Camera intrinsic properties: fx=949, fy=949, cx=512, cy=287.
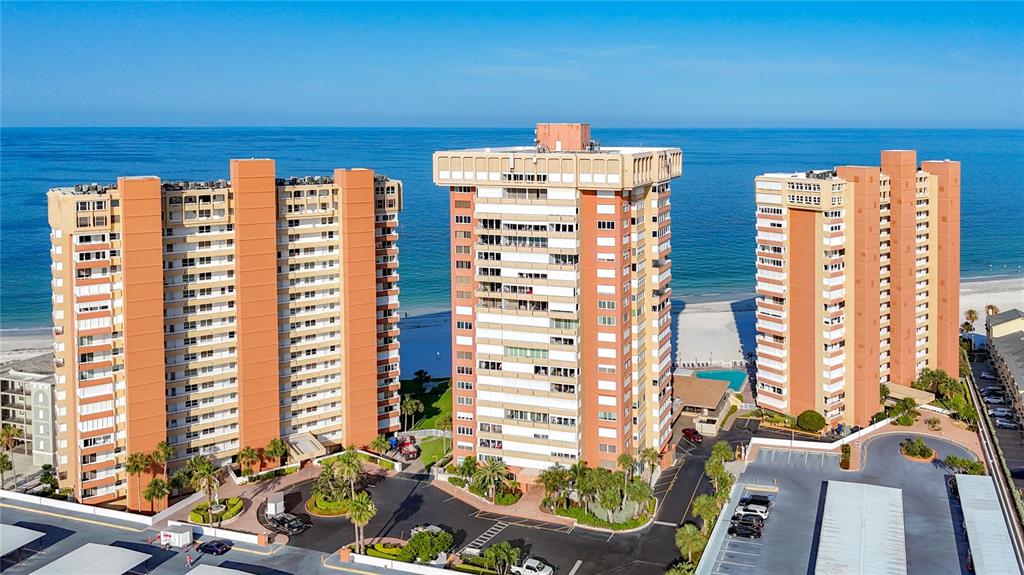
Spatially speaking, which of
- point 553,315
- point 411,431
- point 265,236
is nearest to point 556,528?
point 553,315

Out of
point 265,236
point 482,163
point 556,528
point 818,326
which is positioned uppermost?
point 482,163

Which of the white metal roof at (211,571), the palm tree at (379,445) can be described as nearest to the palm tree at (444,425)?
the palm tree at (379,445)

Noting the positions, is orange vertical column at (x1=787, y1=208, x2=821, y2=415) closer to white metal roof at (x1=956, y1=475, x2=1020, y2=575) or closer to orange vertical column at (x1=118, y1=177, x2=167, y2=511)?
white metal roof at (x1=956, y1=475, x2=1020, y2=575)

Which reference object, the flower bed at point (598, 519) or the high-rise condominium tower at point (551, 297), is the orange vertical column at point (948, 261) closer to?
the high-rise condominium tower at point (551, 297)

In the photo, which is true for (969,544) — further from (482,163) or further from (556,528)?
(482,163)

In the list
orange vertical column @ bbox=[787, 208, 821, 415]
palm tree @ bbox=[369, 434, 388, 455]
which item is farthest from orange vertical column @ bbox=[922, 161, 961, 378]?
palm tree @ bbox=[369, 434, 388, 455]

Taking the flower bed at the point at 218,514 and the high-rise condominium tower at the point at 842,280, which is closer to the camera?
the flower bed at the point at 218,514

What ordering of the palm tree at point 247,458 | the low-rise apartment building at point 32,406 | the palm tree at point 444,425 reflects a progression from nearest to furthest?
the palm tree at point 247,458 → the low-rise apartment building at point 32,406 → the palm tree at point 444,425
